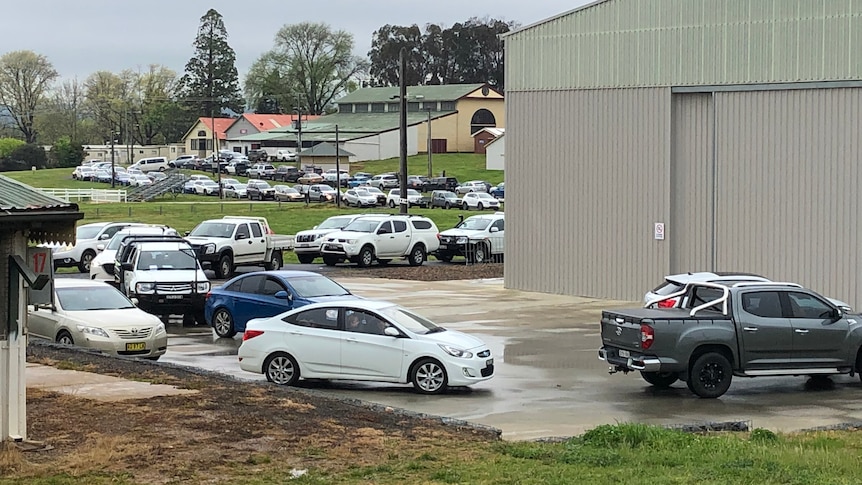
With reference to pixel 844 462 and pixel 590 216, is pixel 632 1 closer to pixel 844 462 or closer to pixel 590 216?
pixel 590 216

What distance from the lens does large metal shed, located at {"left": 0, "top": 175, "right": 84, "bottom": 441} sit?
1212 cm

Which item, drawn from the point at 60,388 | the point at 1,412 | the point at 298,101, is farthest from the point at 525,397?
the point at 298,101

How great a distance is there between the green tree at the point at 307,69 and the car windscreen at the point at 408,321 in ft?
452

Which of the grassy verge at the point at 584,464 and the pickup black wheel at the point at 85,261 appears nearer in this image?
the grassy verge at the point at 584,464

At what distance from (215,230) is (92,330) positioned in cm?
1860

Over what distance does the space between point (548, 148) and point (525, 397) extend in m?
18.1

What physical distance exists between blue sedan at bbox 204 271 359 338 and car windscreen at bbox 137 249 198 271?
425 cm

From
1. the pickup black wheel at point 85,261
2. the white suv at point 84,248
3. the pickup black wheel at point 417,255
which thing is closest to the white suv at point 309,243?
the pickup black wheel at point 417,255

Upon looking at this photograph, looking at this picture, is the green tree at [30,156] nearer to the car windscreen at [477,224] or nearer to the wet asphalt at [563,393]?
the car windscreen at [477,224]

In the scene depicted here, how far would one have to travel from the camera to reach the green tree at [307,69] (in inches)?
6161

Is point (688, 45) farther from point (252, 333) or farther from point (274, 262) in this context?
point (252, 333)

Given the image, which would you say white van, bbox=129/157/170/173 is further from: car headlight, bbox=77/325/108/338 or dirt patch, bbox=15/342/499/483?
dirt patch, bbox=15/342/499/483

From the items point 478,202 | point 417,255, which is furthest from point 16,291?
point 478,202

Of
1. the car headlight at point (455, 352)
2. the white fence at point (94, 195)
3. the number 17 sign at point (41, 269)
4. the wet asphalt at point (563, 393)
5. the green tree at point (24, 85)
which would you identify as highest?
the green tree at point (24, 85)
